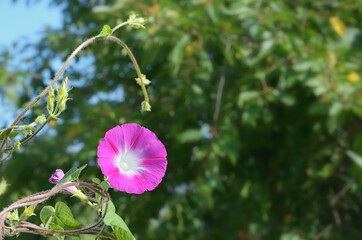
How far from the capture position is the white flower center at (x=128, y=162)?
47 centimetres

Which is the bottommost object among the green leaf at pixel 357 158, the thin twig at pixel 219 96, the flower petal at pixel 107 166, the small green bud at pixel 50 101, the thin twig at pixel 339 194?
the thin twig at pixel 339 194

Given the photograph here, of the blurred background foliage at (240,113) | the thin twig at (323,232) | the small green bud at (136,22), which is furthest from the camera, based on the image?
the thin twig at (323,232)

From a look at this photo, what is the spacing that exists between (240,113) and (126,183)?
1.60m

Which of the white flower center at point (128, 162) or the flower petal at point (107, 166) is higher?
the flower petal at point (107, 166)

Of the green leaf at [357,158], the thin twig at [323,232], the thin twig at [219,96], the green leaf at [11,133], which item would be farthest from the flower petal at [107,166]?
the thin twig at [323,232]

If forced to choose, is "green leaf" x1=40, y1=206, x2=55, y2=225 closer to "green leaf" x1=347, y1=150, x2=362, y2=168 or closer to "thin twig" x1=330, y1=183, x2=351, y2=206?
"green leaf" x1=347, y1=150, x2=362, y2=168

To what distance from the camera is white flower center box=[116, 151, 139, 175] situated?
1.54 ft

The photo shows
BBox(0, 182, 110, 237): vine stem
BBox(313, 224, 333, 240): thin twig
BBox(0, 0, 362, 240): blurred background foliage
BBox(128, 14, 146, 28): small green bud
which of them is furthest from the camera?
BBox(313, 224, 333, 240): thin twig

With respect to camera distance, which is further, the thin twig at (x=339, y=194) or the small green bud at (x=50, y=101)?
the thin twig at (x=339, y=194)

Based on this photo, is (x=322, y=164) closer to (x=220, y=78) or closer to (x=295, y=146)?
(x=295, y=146)

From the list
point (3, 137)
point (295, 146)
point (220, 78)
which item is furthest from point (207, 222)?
point (3, 137)

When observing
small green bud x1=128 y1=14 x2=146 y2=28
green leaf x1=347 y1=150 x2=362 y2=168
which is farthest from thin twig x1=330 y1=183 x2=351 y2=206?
small green bud x1=128 y1=14 x2=146 y2=28

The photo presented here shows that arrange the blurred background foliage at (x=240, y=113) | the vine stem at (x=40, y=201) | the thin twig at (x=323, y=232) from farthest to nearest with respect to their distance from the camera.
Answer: the thin twig at (x=323, y=232) < the blurred background foliage at (x=240, y=113) < the vine stem at (x=40, y=201)

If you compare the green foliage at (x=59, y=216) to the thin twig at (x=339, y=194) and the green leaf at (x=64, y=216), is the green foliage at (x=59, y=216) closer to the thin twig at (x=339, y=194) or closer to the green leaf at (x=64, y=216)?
the green leaf at (x=64, y=216)
